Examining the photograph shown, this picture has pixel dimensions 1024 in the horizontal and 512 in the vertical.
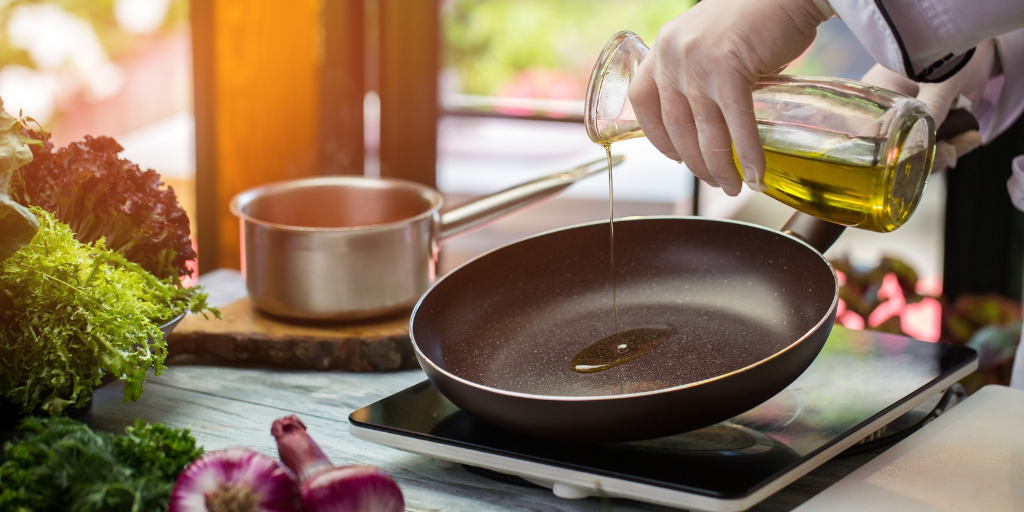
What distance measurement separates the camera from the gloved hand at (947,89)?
3.19 ft

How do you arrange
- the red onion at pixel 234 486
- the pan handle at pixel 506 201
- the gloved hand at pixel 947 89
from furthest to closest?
the pan handle at pixel 506 201 → the gloved hand at pixel 947 89 → the red onion at pixel 234 486

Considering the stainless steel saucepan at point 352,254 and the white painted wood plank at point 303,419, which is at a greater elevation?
the stainless steel saucepan at point 352,254

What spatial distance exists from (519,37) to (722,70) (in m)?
1.67

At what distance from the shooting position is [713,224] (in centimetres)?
100

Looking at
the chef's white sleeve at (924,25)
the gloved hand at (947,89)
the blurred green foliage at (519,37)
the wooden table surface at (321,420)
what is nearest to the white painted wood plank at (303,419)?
the wooden table surface at (321,420)

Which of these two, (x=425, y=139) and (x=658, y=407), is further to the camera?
(x=425, y=139)

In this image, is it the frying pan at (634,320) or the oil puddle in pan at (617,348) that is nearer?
the frying pan at (634,320)

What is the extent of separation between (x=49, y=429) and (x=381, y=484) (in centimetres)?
23

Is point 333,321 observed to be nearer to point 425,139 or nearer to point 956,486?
point 956,486

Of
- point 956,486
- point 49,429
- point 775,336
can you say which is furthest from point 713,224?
point 49,429

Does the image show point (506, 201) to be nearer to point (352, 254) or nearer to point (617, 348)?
point (352, 254)

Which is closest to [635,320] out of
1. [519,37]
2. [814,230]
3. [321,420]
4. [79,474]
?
[814,230]

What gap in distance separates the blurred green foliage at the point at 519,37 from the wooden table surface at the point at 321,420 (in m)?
1.35

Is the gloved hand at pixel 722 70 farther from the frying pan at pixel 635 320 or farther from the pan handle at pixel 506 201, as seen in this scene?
the pan handle at pixel 506 201
